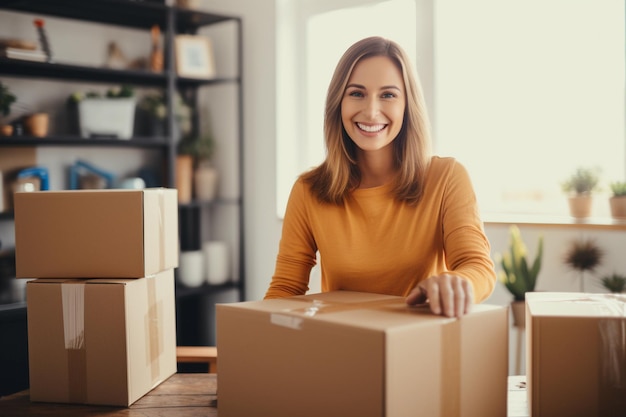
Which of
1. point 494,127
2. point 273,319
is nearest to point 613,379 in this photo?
point 273,319

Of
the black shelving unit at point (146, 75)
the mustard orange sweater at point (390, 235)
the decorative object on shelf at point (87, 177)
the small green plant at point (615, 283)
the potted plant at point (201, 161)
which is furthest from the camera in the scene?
the potted plant at point (201, 161)

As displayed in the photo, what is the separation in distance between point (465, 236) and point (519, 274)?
125 centimetres

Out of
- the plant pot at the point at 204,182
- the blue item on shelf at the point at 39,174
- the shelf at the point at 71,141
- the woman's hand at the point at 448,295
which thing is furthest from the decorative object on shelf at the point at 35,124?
the woman's hand at the point at 448,295

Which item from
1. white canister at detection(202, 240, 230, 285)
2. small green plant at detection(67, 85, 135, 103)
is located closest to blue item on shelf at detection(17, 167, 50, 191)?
small green plant at detection(67, 85, 135, 103)

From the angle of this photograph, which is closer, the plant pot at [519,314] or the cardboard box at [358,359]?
the cardboard box at [358,359]

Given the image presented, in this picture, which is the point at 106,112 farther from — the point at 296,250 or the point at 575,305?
the point at 575,305

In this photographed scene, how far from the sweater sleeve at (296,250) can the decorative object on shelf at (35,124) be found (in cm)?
190

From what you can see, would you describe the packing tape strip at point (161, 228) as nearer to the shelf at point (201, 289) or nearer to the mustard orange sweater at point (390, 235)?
the mustard orange sweater at point (390, 235)

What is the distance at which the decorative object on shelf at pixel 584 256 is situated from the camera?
2.54 m

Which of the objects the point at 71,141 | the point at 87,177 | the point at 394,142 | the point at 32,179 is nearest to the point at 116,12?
the point at 71,141

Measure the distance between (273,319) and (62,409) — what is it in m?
0.51

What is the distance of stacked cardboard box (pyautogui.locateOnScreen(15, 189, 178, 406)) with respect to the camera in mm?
1264

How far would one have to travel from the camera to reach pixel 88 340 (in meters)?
1.27

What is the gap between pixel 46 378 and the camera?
4.23 feet
